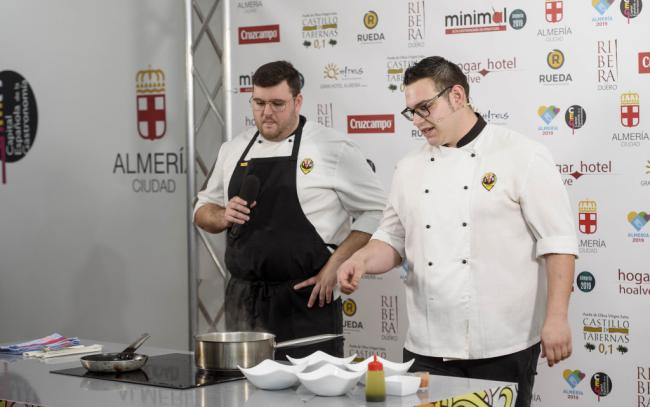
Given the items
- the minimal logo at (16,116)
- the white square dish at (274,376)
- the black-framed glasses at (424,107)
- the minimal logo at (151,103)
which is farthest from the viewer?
the minimal logo at (16,116)

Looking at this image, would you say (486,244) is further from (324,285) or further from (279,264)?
(279,264)

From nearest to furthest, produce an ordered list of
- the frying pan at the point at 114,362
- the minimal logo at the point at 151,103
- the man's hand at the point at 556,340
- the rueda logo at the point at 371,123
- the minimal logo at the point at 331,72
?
1. the frying pan at the point at 114,362
2. the man's hand at the point at 556,340
3. the rueda logo at the point at 371,123
4. the minimal logo at the point at 331,72
5. the minimal logo at the point at 151,103

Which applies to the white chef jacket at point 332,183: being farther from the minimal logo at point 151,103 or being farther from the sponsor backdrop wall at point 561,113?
the minimal logo at point 151,103

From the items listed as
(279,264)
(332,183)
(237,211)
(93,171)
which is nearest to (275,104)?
(332,183)

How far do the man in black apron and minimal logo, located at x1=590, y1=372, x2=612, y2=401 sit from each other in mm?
1167

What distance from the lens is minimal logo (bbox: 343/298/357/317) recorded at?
483 cm

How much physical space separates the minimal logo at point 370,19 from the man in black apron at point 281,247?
851mm

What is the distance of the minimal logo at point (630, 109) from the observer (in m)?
4.05

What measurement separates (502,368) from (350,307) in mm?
1768

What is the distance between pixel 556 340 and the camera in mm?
2912

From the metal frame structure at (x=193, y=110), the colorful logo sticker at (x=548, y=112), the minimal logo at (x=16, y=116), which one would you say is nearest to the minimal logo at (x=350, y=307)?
the metal frame structure at (x=193, y=110)

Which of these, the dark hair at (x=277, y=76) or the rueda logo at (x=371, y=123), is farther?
the rueda logo at (x=371, y=123)

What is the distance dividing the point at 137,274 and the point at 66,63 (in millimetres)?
1392

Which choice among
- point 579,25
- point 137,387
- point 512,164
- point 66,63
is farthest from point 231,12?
point 137,387
